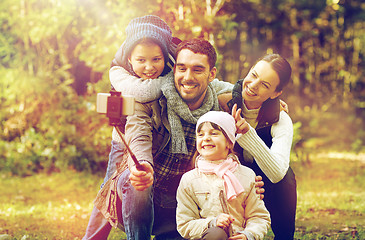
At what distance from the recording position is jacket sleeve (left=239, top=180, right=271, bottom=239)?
2.72 meters

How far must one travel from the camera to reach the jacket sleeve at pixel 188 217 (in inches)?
106

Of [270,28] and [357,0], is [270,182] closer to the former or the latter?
[270,28]

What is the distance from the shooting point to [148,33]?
3.26 m

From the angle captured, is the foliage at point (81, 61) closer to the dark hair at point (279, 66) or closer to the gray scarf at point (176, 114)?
the dark hair at point (279, 66)

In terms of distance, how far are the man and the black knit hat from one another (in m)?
0.20

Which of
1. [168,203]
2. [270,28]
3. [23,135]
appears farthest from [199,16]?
[270,28]

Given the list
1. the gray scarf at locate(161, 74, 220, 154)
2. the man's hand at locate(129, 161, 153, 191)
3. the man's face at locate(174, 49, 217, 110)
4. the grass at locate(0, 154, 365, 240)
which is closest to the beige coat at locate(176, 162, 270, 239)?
the man's hand at locate(129, 161, 153, 191)

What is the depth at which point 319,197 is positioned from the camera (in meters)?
6.31

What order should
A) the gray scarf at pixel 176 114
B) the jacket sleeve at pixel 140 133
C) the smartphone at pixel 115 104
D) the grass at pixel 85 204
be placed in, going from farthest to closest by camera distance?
the grass at pixel 85 204, the gray scarf at pixel 176 114, the jacket sleeve at pixel 140 133, the smartphone at pixel 115 104

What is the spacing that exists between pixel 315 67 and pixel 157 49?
1071 cm

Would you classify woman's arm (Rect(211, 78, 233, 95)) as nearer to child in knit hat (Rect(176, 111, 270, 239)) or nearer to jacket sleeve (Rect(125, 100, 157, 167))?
jacket sleeve (Rect(125, 100, 157, 167))

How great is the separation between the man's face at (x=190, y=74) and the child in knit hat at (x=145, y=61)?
0.45 ft

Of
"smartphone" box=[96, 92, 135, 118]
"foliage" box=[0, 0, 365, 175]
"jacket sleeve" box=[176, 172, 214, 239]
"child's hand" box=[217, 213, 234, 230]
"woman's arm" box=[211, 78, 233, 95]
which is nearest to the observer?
"smartphone" box=[96, 92, 135, 118]

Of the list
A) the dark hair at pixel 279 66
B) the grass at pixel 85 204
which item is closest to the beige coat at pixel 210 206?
the dark hair at pixel 279 66
